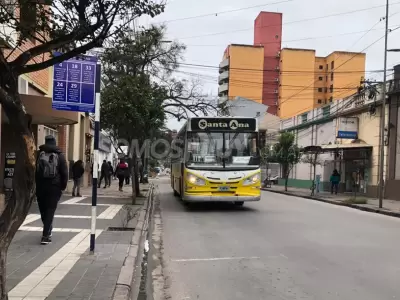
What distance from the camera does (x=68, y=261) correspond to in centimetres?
716

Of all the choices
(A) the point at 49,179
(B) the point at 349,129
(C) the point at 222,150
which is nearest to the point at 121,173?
(C) the point at 222,150

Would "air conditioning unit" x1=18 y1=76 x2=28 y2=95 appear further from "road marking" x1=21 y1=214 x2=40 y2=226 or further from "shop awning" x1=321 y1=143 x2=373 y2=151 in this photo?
"shop awning" x1=321 y1=143 x2=373 y2=151

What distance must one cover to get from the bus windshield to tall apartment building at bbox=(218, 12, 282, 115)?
64477mm

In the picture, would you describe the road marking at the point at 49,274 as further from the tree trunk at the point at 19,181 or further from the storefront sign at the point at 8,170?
the storefront sign at the point at 8,170

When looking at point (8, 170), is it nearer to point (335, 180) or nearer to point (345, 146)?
point (345, 146)

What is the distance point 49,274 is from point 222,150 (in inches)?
391

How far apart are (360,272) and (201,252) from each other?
3.06 metres

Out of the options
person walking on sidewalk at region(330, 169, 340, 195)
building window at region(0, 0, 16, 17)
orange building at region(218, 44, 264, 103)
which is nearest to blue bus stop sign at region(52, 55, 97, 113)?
building window at region(0, 0, 16, 17)

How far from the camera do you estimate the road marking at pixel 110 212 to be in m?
13.2

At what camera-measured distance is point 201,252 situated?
902cm

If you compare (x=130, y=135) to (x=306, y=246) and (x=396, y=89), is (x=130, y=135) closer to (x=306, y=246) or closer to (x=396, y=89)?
(x=306, y=246)

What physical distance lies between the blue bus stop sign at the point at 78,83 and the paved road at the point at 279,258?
3427 mm

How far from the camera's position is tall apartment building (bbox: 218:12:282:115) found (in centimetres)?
8262

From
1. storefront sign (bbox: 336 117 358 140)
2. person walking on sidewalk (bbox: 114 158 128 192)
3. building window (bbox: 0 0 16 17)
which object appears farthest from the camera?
storefront sign (bbox: 336 117 358 140)
